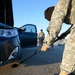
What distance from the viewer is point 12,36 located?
7.12 metres

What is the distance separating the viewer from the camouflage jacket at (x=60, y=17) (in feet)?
11.1

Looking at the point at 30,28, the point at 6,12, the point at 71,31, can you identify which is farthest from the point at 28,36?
the point at 71,31

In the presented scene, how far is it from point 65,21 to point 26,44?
746 cm

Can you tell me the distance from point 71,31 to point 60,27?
138 millimetres

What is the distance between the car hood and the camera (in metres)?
8.86

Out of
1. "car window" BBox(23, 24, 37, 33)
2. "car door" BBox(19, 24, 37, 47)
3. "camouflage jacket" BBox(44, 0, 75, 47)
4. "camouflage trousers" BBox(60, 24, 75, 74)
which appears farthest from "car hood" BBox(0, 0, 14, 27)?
"camouflage trousers" BBox(60, 24, 75, 74)

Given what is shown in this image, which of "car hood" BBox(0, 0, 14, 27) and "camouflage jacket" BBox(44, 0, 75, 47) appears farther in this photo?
"car hood" BBox(0, 0, 14, 27)

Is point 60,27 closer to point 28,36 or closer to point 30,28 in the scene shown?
point 28,36

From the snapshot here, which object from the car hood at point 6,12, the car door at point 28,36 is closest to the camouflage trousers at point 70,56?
the car hood at point 6,12

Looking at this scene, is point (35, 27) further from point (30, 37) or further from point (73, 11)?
point (73, 11)

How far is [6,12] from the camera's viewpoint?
927cm

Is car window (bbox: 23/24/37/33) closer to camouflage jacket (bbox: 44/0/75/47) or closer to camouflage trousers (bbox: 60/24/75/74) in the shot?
camouflage jacket (bbox: 44/0/75/47)

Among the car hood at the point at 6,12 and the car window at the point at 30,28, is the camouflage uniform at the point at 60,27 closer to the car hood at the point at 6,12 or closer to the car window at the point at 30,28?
the car hood at the point at 6,12

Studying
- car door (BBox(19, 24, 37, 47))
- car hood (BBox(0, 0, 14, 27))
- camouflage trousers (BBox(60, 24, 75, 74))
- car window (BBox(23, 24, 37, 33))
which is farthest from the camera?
car window (BBox(23, 24, 37, 33))
